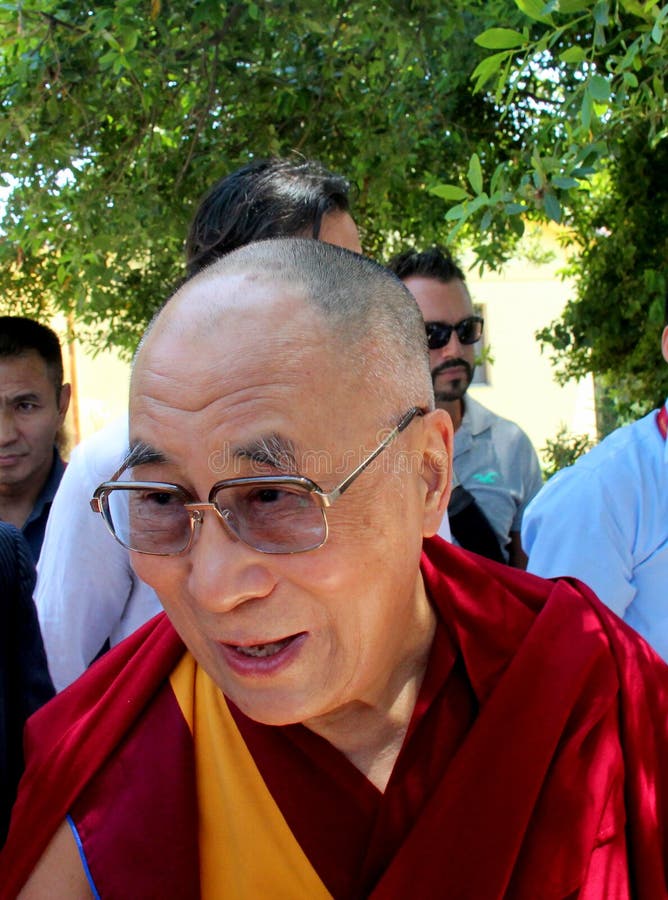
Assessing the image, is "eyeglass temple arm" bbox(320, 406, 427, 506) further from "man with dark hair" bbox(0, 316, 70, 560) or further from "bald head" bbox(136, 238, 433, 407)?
"man with dark hair" bbox(0, 316, 70, 560)

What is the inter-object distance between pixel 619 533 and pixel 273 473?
138cm

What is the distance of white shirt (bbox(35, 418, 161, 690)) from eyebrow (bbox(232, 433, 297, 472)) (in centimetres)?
98

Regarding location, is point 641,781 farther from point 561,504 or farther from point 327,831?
point 561,504

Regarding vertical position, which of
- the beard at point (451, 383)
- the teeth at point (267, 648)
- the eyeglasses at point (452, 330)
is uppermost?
the eyeglasses at point (452, 330)

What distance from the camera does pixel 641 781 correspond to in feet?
4.96

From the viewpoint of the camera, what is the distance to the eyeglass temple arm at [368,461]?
4.49ft

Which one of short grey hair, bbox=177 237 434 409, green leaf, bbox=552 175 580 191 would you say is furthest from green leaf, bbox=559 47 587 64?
short grey hair, bbox=177 237 434 409

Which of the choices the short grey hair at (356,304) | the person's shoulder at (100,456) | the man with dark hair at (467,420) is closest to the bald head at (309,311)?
the short grey hair at (356,304)

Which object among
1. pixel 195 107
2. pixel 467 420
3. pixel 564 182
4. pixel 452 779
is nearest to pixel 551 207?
pixel 564 182

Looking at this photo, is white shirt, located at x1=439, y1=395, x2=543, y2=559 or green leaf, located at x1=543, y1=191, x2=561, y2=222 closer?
green leaf, located at x1=543, y1=191, x2=561, y2=222

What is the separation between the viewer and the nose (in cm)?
135

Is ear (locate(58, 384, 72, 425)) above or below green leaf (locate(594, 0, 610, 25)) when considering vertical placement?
below

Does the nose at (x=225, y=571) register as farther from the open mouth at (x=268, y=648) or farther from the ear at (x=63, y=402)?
the ear at (x=63, y=402)

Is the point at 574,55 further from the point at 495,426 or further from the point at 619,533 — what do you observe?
the point at 495,426
